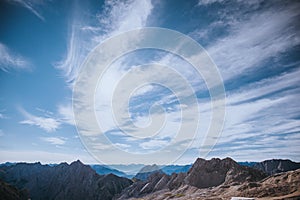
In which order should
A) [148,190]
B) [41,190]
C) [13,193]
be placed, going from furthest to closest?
[41,190]
[148,190]
[13,193]

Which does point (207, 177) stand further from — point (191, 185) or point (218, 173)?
point (191, 185)

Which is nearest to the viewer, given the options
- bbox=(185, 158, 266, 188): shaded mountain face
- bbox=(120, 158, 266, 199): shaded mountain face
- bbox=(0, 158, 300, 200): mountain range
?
bbox=(0, 158, 300, 200): mountain range

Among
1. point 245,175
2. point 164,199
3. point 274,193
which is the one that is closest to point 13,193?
point 164,199

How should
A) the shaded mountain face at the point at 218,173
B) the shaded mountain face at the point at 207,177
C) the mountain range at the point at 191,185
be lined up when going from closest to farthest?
the mountain range at the point at 191,185 → the shaded mountain face at the point at 218,173 → the shaded mountain face at the point at 207,177

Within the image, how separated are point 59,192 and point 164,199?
370 feet

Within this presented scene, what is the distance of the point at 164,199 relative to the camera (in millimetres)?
119000

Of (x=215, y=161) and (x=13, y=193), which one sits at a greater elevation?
(x=215, y=161)

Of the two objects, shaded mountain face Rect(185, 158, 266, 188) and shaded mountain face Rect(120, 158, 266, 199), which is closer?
shaded mountain face Rect(185, 158, 266, 188)

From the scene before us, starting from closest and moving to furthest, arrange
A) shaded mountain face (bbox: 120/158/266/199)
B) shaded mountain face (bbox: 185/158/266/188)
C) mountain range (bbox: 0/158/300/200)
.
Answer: mountain range (bbox: 0/158/300/200), shaded mountain face (bbox: 185/158/266/188), shaded mountain face (bbox: 120/158/266/199)

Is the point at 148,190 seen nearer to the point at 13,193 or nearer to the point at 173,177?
the point at 173,177

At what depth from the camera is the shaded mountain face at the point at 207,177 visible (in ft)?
392

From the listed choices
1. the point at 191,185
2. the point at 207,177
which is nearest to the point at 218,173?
the point at 207,177

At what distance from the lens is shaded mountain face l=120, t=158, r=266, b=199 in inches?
4710

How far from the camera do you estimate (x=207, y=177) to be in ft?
445
